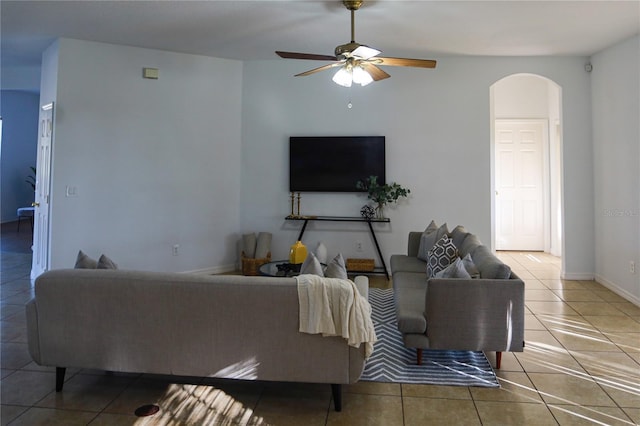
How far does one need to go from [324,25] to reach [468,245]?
2705 millimetres

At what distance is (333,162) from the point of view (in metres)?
5.66

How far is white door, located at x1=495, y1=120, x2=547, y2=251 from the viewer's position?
24.3ft

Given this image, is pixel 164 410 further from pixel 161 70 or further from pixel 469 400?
pixel 161 70

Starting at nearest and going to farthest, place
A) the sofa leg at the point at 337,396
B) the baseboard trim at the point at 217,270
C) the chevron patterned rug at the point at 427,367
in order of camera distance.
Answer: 1. the sofa leg at the point at 337,396
2. the chevron patterned rug at the point at 427,367
3. the baseboard trim at the point at 217,270

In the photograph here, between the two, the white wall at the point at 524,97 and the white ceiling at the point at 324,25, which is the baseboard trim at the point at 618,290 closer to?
the white ceiling at the point at 324,25

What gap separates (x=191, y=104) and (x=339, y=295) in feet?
13.7

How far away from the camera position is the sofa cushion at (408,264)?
415 cm

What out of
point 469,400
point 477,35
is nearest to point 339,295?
point 469,400

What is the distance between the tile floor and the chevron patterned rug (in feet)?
0.29

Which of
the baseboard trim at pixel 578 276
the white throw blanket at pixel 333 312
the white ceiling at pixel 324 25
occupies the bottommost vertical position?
the baseboard trim at pixel 578 276

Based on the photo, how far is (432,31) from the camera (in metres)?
4.46

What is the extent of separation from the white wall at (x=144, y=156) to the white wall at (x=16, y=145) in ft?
17.4

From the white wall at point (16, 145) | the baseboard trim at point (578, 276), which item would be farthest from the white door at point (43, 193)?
the baseboard trim at point (578, 276)

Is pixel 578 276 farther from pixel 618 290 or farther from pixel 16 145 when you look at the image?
pixel 16 145
